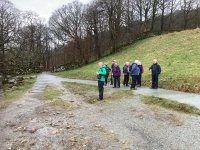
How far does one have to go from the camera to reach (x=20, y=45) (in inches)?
1101

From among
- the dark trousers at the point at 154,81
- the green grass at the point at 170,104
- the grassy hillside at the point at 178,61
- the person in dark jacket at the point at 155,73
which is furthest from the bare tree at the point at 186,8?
the green grass at the point at 170,104

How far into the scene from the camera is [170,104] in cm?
1355

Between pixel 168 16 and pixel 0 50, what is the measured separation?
43437 mm

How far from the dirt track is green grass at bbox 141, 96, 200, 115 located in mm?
574

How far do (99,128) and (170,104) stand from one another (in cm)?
468

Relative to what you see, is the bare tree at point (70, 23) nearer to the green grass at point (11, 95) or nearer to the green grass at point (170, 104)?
the green grass at point (11, 95)

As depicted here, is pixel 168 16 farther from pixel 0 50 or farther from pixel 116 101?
pixel 116 101

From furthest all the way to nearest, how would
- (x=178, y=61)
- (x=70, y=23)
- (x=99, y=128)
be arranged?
(x=70, y=23) < (x=178, y=61) < (x=99, y=128)

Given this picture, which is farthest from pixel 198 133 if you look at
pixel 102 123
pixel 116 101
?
pixel 116 101

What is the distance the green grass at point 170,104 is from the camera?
12.2 meters

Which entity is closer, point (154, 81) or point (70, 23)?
point (154, 81)

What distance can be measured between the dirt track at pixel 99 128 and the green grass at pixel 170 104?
0.57 m

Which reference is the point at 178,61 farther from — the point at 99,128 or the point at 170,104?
the point at 99,128

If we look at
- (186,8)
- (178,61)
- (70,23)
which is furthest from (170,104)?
(70,23)
